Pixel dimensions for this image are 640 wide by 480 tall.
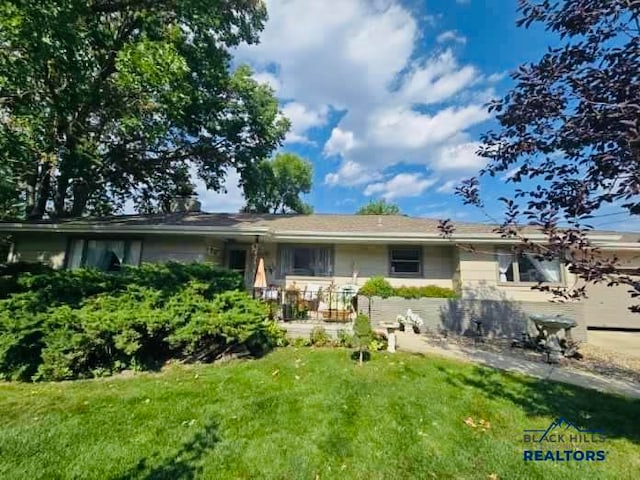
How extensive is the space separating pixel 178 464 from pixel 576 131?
5.33 meters

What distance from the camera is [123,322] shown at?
5.55 metres

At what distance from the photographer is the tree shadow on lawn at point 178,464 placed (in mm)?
2883

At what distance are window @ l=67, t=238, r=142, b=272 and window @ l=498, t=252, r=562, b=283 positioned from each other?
12141mm

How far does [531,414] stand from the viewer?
4168mm

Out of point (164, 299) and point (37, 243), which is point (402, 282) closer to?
point (164, 299)

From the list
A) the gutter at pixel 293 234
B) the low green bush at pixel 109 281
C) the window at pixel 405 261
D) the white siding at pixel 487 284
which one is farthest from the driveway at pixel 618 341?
the low green bush at pixel 109 281

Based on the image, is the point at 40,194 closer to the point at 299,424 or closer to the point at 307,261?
the point at 307,261

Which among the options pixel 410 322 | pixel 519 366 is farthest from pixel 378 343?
pixel 519 366

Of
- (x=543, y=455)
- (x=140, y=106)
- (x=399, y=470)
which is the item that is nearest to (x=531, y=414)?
(x=543, y=455)

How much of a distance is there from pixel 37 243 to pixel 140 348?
839cm

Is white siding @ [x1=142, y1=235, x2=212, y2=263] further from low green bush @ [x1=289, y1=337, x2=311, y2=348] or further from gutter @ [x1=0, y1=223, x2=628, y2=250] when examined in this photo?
low green bush @ [x1=289, y1=337, x2=311, y2=348]

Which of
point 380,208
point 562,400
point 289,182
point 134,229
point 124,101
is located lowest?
point 562,400

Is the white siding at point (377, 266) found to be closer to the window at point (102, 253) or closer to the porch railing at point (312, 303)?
the porch railing at point (312, 303)

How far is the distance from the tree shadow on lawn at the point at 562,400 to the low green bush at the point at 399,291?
3.76 metres
